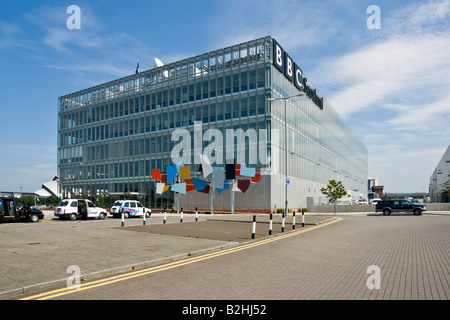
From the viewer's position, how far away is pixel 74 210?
3109 cm

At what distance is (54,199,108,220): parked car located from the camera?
100ft

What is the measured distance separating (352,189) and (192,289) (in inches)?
4029

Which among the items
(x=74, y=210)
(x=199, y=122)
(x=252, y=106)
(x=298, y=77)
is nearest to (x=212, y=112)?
(x=199, y=122)

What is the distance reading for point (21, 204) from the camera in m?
27.2

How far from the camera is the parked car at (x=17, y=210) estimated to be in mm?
25520

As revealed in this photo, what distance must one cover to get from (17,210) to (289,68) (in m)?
42.4

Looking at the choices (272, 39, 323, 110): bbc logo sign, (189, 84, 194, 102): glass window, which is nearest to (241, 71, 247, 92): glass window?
(272, 39, 323, 110): bbc logo sign

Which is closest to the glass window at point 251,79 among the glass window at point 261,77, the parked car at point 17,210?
the glass window at point 261,77

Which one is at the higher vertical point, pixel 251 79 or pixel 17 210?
pixel 251 79

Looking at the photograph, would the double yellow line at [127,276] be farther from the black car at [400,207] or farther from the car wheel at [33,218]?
the black car at [400,207]

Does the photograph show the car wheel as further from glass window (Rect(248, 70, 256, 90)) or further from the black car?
the black car

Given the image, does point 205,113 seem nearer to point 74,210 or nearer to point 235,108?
point 235,108
